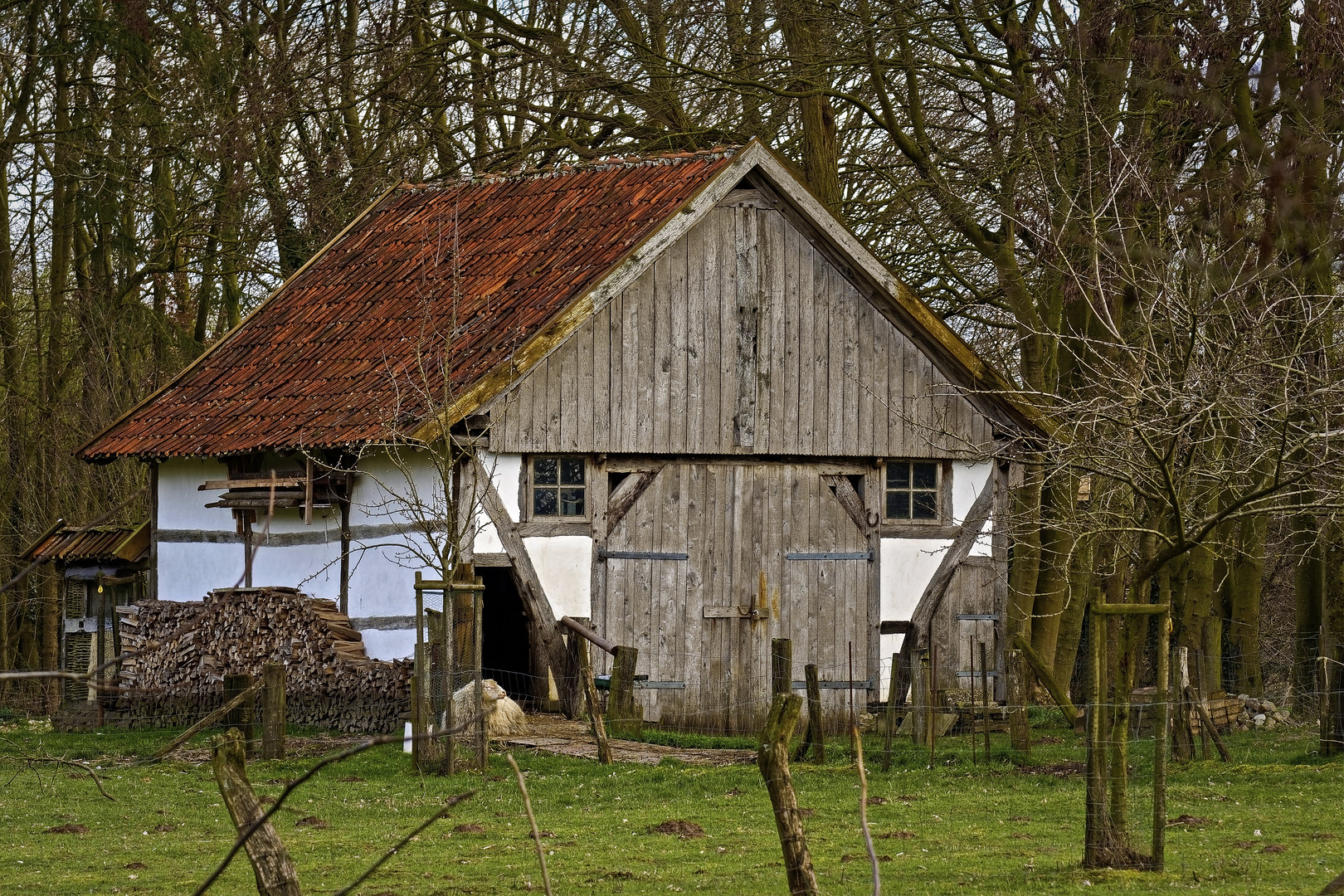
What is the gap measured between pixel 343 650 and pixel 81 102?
39.2ft

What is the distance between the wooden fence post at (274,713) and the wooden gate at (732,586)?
3.35 m

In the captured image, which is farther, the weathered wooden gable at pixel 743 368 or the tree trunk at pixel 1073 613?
the tree trunk at pixel 1073 613

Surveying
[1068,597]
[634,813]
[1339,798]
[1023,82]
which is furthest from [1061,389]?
[634,813]

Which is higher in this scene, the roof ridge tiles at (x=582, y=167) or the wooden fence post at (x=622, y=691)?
the roof ridge tiles at (x=582, y=167)

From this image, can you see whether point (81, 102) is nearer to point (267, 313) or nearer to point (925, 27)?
point (267, 313)

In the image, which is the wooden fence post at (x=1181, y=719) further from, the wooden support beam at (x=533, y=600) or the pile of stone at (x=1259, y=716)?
the wooden support beam at (x=533, y=600)

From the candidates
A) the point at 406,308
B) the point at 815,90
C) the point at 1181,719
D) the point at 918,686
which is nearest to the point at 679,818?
the point at 918,686

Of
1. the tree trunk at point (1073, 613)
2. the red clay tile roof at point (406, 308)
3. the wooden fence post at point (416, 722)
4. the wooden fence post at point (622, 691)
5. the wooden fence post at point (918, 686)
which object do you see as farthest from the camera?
the tree trunk at point (1073, 613)

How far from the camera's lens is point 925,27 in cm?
1936

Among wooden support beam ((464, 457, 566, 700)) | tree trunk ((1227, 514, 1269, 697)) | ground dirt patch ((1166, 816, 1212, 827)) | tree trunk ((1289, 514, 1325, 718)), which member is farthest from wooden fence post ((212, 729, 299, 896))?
tree trunk ((1227, 514, 1269, 697))

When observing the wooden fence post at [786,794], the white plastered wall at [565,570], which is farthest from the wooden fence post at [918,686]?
the wooden fence post at [786,794]

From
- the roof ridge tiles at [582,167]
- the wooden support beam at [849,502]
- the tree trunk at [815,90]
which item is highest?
the tree trunk at [815,90]

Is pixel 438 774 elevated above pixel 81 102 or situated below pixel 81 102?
below

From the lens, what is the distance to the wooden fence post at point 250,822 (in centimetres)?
706
